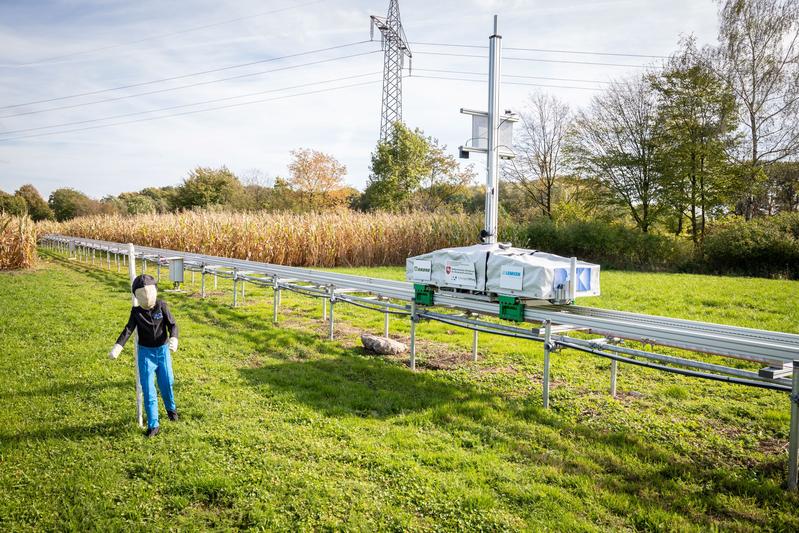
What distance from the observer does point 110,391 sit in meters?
5.31

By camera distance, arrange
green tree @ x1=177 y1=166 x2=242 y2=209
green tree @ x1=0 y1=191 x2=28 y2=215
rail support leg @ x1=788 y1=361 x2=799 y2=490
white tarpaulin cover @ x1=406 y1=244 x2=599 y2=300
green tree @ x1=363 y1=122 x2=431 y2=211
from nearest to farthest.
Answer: rail support leg @ x1=788 y1=361 x2=799 y2=490 → white tarpaulin cover @ x1=406 y1=244 x2=599 y2=300 → green tree @ x1=363 y1=122 x2=431 y2=211 → green tree @ x1=177 y1=166 x2=242 y2=209 → green tree @ x1=0 y1=191 x2=28 y2=215

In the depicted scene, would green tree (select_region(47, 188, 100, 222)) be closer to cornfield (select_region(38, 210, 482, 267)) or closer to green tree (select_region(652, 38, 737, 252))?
cornfield (select_region(38, 210, 482, 267))

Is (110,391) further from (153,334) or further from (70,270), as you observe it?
(70,270)

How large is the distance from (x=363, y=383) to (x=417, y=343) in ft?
6.92

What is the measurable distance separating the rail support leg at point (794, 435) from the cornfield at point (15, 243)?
20.7 meters

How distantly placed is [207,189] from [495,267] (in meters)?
37.3

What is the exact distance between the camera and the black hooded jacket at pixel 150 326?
14.6 feet

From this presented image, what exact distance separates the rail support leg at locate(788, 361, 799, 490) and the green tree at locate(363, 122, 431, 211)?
31.3m

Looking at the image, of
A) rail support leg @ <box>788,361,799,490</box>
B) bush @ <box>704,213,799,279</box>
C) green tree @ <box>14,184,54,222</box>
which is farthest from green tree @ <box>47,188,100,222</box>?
rail support leg @ <box>788,361,799,490</box>

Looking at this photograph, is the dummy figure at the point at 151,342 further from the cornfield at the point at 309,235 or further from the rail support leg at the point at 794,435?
the cornfield at the point at 309,235

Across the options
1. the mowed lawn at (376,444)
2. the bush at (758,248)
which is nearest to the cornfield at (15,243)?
the mowed lawn at (376,444)

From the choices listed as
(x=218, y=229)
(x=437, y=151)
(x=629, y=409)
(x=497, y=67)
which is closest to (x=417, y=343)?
(x=629, y=409)

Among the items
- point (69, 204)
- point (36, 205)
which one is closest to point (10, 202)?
point (36, 205)

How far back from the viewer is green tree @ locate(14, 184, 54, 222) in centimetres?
4994
